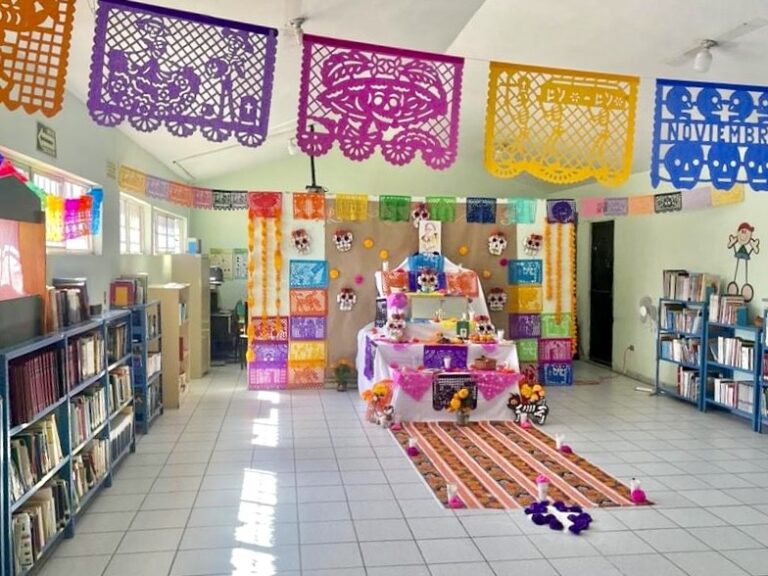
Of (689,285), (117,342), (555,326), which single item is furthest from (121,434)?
→ (689,285)

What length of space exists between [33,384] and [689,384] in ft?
21.9

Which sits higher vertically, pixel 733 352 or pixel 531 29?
pixel 531 29

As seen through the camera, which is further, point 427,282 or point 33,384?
point 427,282

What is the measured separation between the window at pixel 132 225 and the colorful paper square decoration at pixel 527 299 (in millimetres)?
4870

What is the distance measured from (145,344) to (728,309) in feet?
19.4

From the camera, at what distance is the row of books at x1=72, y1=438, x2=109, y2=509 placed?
384 centimetres

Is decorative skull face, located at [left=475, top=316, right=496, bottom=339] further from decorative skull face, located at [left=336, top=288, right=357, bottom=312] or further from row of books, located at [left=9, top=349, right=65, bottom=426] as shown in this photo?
row of books, located at [left=9, top=349, right=65, bottom=426]

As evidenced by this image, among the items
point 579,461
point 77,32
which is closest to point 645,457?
point 579,461

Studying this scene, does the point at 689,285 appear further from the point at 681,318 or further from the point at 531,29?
the point at 531,29

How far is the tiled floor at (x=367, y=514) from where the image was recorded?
3.38 meters

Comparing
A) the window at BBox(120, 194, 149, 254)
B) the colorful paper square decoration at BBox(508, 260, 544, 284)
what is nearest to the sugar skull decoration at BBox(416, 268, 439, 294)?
the colorful paper square decoration at BBox(508, 260, 544, 284)

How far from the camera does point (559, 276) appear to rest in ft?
27.6

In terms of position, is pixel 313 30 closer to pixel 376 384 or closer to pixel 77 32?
pixel 77 32

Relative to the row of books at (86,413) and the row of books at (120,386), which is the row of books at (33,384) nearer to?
the row of books at (86,413)
